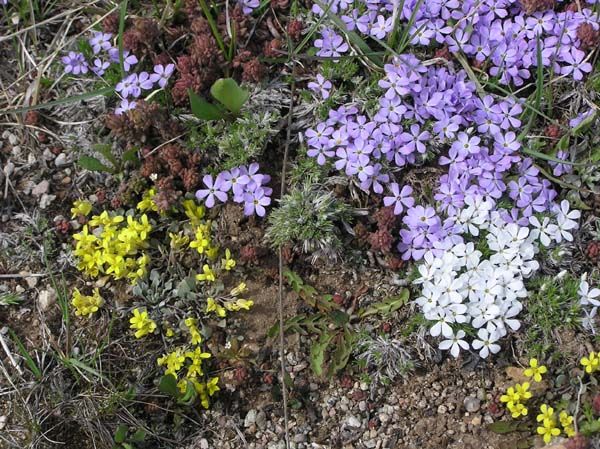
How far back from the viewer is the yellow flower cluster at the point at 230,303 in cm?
470

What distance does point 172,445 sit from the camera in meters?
4.61

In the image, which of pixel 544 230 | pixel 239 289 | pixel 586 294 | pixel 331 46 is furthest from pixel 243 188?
pixel 586 294

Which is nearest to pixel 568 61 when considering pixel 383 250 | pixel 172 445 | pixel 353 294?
pixel 383 250

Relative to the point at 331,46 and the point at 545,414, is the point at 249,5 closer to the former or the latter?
the point at 331,46

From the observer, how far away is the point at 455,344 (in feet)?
15.0

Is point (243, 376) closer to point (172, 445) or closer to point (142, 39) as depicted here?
point (172, 445)

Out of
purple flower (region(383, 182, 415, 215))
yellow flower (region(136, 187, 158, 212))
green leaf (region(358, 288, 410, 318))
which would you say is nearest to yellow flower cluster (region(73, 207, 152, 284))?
yellow flower (region(136, 187, 158, 212))

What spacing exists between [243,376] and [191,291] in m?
0.66

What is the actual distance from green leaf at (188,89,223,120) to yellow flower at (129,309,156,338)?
1.33 metres

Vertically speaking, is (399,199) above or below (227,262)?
above

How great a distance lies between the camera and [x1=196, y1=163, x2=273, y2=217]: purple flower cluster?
4879 millimetres

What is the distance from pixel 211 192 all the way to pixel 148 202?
425 millimetres

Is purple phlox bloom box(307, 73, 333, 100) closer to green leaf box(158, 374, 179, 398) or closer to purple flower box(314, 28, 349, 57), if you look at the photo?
purple flower box(314, 28, 349, 57)

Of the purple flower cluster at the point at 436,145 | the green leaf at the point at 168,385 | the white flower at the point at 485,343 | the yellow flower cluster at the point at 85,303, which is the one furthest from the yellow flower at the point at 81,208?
the white flower at the point at 485,343
